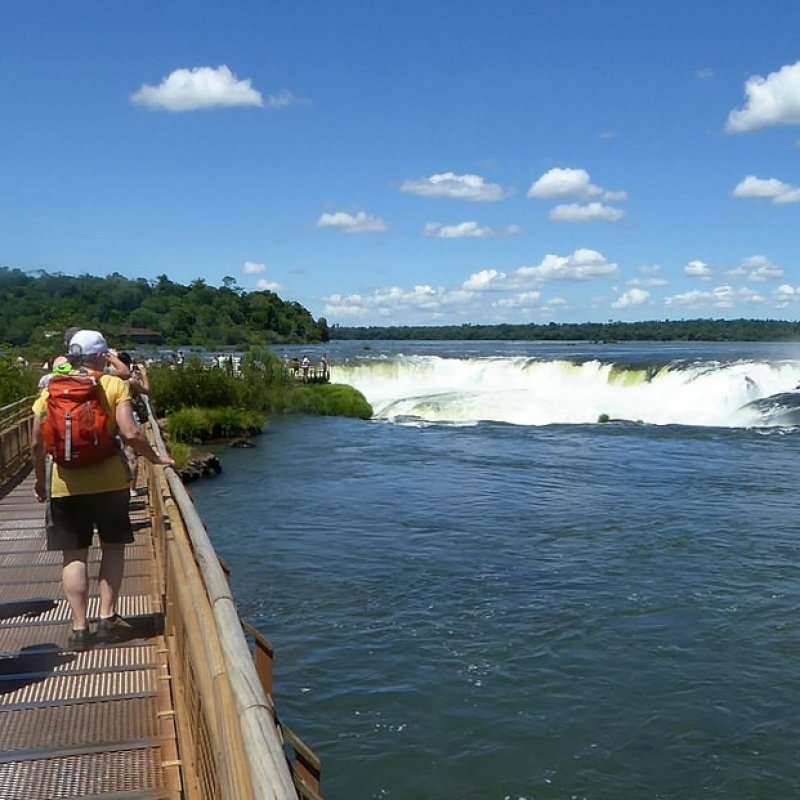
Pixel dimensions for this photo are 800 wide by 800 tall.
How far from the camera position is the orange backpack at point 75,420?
16.3 feet

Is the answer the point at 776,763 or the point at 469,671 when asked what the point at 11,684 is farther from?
the point at 776,763

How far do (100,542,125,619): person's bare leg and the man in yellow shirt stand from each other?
0.15ft

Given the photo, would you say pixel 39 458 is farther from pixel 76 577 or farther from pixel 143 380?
pixel 143 380

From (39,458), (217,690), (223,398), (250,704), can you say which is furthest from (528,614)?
(223,398)

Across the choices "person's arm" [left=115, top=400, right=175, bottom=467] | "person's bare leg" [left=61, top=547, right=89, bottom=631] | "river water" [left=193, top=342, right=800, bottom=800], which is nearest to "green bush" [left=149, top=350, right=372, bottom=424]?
"river water" [left=193, top=342, right=800, bottom=800]

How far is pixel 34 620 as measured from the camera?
627 cm

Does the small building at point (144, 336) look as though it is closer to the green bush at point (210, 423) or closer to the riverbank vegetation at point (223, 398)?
the riverbank vegetation at point (223, 398)

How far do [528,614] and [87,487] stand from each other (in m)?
7.81

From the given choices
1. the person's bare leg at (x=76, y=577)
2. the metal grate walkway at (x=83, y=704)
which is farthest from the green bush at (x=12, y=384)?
the person's bare leg at (x=76, y=577)

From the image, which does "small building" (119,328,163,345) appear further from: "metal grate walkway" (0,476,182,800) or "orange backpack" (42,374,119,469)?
"orange backpack" (42,374,119,469)

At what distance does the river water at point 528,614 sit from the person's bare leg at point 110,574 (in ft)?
9.73

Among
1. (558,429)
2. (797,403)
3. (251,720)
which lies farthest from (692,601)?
(797,403)

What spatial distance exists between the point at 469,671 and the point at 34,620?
205 inches

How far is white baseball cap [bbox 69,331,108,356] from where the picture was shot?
5.15 m
